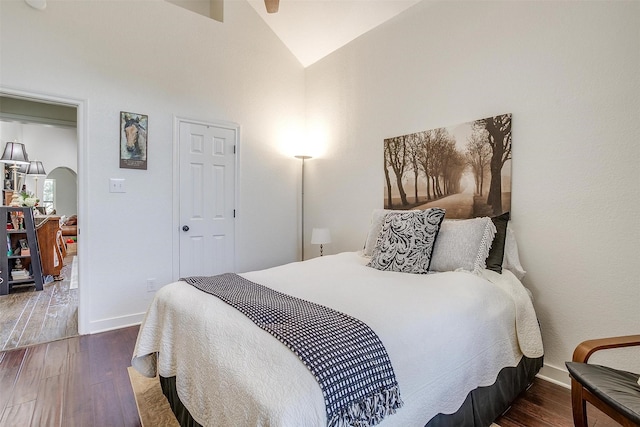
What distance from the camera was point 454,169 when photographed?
2572 mm

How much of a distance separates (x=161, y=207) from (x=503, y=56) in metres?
3.16

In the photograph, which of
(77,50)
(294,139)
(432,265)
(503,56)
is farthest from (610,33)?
(77,50)

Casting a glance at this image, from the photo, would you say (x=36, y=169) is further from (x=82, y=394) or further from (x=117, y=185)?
(x=82, y=394)

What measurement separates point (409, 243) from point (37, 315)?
3646 mm

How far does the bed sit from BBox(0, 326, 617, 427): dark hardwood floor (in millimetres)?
139

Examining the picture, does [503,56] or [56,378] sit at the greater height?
[503,56]

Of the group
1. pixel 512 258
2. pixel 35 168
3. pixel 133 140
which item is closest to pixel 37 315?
pixel 133 140

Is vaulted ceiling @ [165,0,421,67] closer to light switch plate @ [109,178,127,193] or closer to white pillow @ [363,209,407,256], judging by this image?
white pillow @ [363,209,407,256]

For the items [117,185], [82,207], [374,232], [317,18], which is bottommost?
[374,232]

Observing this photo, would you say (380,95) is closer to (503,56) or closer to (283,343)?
(503,56)

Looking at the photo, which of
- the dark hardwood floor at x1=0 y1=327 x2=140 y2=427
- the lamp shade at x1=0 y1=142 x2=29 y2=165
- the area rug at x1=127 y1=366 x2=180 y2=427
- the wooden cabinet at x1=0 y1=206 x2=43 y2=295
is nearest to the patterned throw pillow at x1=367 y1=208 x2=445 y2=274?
the area rug at x1=127 y1=366 x2=180 y2=427

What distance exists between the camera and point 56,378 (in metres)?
2.10

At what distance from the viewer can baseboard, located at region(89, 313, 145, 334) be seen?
2.86 m

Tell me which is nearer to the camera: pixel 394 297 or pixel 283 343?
pixel 283 343
